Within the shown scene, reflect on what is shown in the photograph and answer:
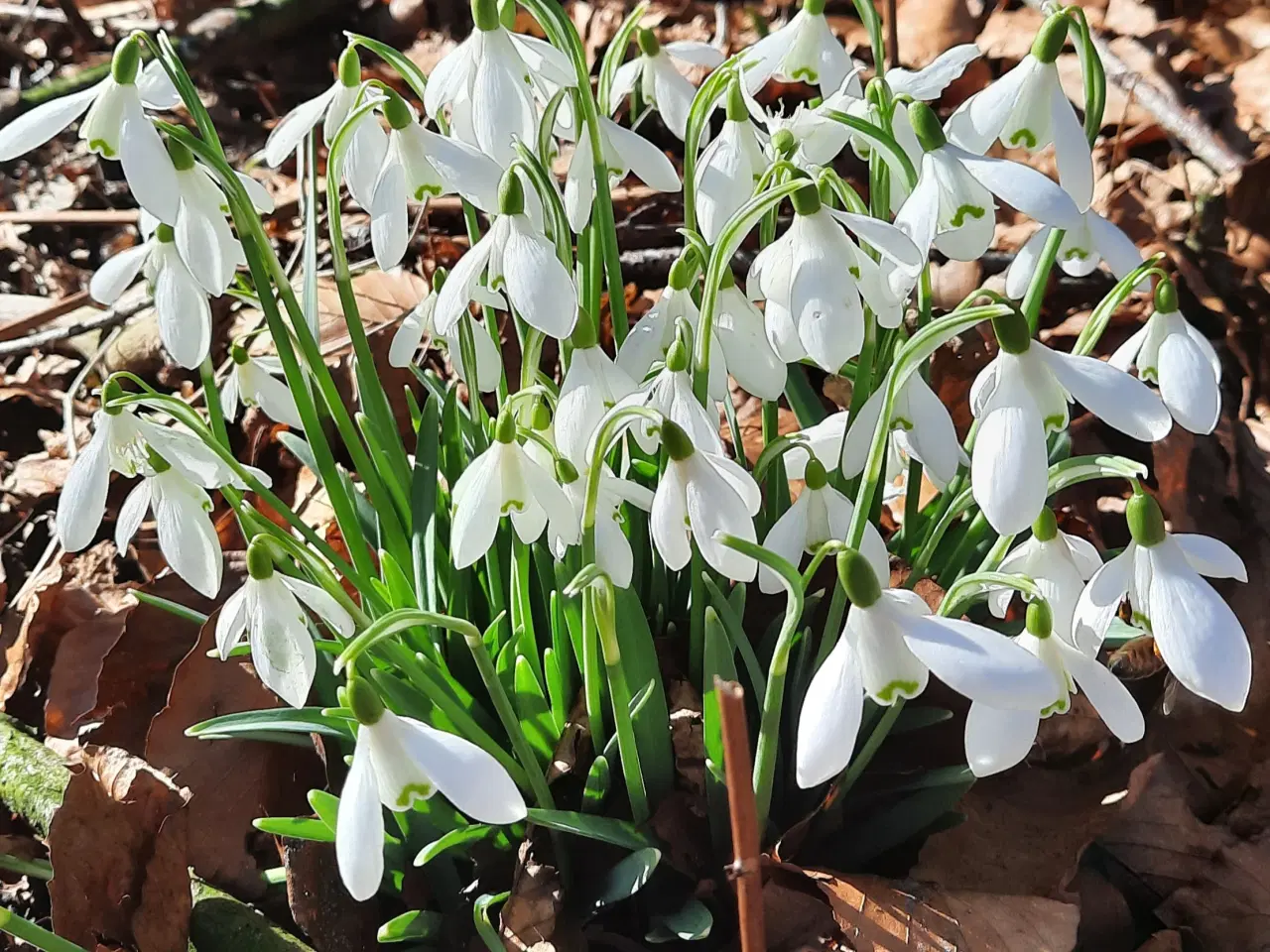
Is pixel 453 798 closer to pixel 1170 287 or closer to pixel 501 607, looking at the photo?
pixel 501 607

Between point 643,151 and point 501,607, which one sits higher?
point 643,151

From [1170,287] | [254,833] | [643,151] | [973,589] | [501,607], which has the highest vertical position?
[643,151]

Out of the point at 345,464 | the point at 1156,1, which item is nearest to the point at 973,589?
the point at 345,464

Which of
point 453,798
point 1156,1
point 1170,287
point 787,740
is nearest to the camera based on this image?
point 453,798

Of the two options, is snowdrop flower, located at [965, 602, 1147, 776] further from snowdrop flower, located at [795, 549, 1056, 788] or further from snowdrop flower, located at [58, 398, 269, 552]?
snowdrop flower, located at [58, 398, 269, 552]

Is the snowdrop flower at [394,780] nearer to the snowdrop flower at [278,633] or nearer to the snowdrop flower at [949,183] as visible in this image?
the snowdrop flower at [278,633]

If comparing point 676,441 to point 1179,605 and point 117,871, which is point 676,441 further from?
point 117,871
